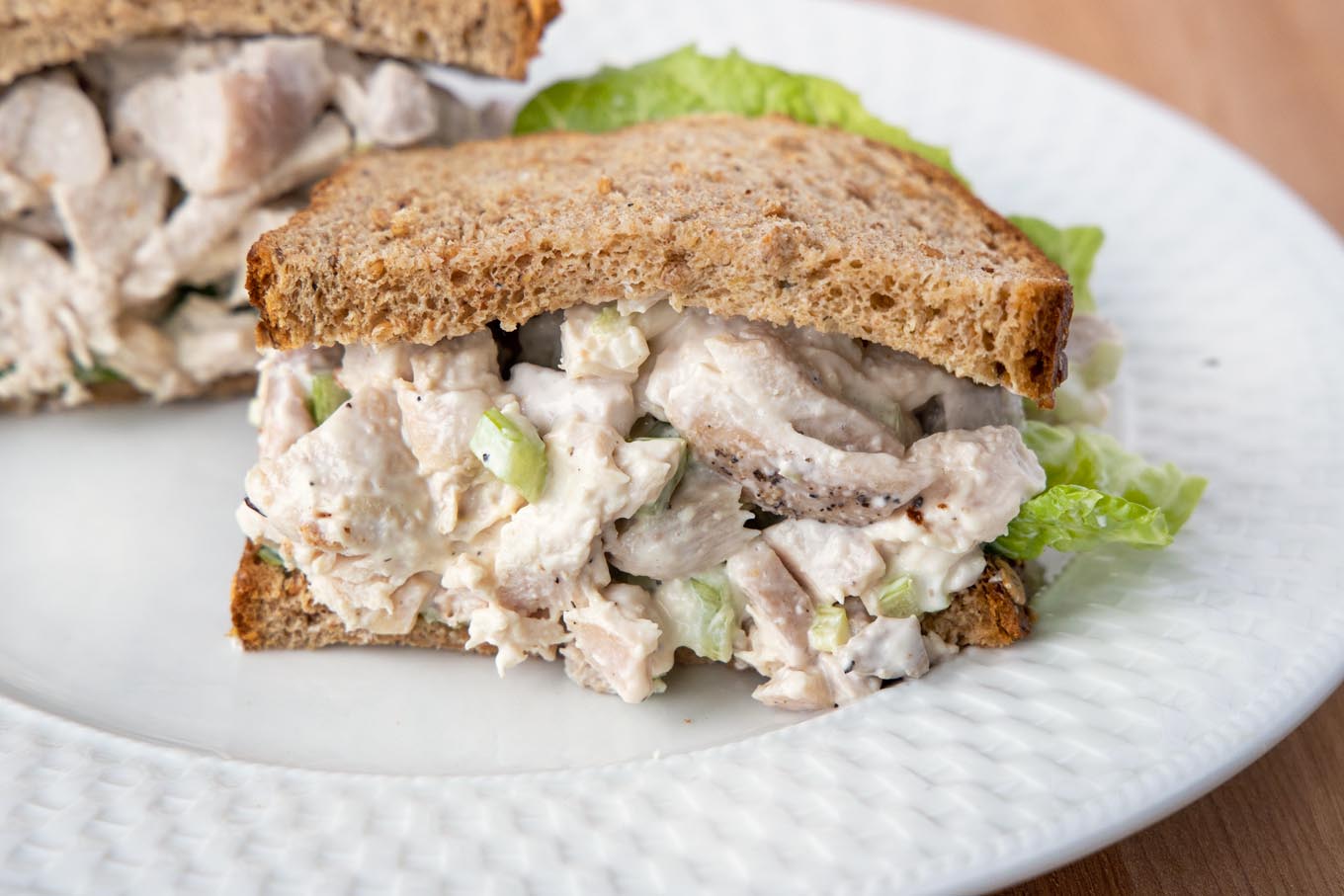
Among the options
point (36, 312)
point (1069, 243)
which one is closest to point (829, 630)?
point (1069, 243)

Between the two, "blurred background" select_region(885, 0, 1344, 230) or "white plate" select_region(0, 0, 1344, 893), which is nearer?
"white plate" select_region(0, 0, 1344, 893)

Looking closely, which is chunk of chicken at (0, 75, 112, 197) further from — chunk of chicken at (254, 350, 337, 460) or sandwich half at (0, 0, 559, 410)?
chunk of chicken at (254, 350, 337, 460)

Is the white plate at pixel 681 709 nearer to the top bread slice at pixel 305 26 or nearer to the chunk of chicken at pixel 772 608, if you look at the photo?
the chunk of chicken at pixel 772 608

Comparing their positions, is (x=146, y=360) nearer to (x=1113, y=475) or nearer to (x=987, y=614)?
(x=987, y=614)

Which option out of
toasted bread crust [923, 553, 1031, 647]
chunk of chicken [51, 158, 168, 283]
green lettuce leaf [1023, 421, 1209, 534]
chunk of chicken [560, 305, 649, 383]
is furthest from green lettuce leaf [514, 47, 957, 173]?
toasted bread crust [923, 553, 1031, 647]

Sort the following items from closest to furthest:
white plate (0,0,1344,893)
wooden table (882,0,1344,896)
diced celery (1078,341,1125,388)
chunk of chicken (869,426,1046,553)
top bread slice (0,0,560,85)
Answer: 1. white plate (0,0,1344,893)
2. wooden table (882,0,1344,896)
3. chunk of chicken (869,426,1046,553)
4. diced celery (1078,341,1125,388)
5. top bread slice (0,0,560,85)

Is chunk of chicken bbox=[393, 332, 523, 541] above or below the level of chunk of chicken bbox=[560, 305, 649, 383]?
below
